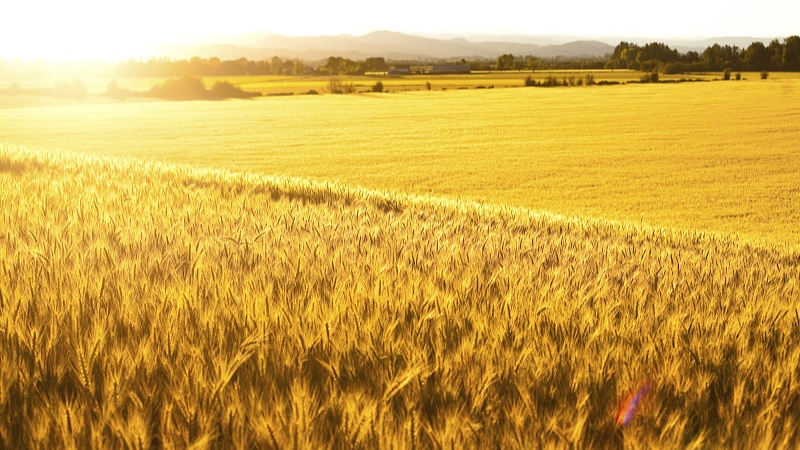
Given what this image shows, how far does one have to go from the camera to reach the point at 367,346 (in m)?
1.70

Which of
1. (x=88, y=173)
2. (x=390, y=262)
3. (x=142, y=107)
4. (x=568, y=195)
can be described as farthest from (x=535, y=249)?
(x=142, y=107)

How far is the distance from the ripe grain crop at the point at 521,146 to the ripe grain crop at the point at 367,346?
8.89 m

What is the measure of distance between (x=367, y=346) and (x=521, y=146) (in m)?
26.6

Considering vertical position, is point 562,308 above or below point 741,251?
above

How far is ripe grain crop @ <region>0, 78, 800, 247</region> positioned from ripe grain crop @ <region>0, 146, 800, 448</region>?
8.89 metres

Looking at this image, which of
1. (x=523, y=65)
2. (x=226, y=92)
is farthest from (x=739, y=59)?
(x=226, y=92)

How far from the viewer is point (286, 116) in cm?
4194

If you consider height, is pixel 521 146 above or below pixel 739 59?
below

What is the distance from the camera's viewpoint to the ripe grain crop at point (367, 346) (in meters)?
1.35

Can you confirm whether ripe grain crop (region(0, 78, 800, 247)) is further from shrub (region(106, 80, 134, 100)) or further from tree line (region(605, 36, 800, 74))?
tree line (region(605, 36, 800, 74))

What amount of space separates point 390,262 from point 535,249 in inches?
42.7

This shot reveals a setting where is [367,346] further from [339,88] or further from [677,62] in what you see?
[677,62]

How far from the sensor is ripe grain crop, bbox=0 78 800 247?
16.4 metres

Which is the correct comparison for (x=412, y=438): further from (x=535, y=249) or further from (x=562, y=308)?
(x=535, y=249)
